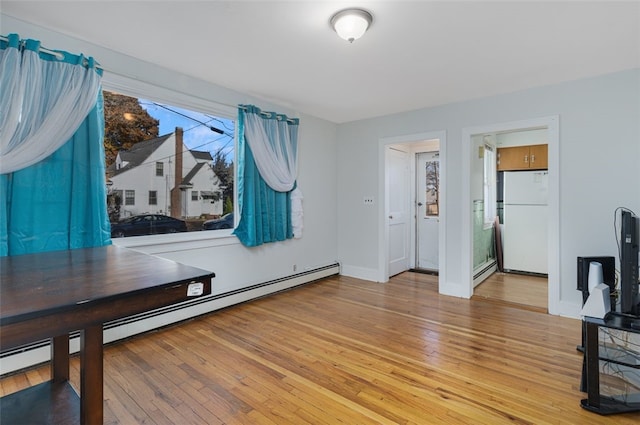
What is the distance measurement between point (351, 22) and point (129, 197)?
97.1 inches

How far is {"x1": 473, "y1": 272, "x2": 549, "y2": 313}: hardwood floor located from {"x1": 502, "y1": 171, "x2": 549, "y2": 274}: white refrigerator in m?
0.23

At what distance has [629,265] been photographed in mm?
1945

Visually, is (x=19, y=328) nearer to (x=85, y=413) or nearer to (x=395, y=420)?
(x=85, y=413)

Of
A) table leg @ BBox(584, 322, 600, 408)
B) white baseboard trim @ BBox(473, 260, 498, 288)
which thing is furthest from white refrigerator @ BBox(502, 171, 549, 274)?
table leg @ BBox(584, 322, 600, 408)

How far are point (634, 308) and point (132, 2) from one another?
151 inches

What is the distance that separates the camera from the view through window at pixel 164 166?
2.80 metres

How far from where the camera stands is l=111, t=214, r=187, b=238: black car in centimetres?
281

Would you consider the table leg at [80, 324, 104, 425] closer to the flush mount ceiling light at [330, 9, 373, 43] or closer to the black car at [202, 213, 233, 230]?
the flush mount ceiling light at [330, 9, 373, 43]

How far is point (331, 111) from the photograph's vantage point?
4.46 metres

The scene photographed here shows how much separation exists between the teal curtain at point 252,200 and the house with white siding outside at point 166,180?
0.98ft

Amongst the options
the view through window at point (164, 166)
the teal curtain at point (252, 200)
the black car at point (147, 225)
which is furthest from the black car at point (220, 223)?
the black car at point (147, 225)

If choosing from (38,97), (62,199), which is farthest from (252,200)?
(38,97)

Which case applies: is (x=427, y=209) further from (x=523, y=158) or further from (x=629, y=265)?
(x=629, y=265)

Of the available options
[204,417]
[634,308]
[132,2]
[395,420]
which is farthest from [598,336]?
[132,2]
